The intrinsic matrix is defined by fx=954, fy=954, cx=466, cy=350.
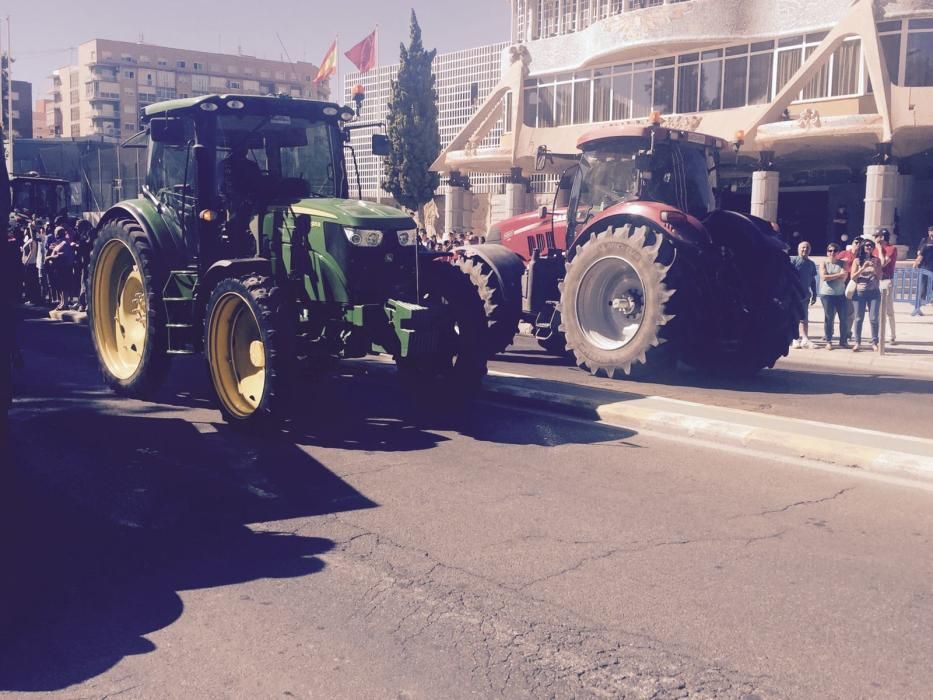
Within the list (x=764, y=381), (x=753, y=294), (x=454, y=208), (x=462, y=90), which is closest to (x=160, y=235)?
(x=753, y=294)

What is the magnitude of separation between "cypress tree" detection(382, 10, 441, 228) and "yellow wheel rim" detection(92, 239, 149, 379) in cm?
3681

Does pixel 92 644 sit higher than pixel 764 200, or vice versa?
pixel 764 200

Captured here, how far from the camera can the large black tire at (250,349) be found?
7.49 metres

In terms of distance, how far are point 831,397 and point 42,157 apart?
24961mm

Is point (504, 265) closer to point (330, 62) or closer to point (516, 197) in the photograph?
point (330, 62)

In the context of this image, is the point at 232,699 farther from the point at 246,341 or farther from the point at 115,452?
the point at 246,341

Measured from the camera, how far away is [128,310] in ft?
33.0

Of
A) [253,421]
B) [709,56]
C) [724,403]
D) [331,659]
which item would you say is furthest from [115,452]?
[709,56]

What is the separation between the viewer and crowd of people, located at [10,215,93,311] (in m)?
18.6

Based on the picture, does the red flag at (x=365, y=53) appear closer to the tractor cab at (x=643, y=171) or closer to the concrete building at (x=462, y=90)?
the concrete building at (x=462, y=90)

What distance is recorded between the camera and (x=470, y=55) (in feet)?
171

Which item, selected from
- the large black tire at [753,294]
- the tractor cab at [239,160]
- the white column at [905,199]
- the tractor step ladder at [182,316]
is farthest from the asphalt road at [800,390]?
the white column at [905,199]

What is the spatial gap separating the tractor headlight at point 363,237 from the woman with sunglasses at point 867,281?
926 centimetres

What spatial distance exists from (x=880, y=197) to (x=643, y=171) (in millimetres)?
18382
